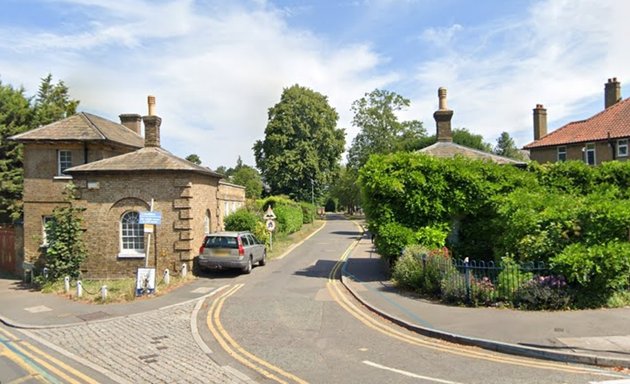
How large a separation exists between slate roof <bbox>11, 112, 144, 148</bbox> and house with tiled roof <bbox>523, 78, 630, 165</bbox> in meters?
31.7

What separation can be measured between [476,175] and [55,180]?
20.0 meters

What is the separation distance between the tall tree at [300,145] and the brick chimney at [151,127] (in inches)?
1312

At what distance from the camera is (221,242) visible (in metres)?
18.6

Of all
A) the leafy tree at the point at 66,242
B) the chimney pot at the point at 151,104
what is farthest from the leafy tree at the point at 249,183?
the leafy tree at the point at 66,242

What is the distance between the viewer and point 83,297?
15.3 m

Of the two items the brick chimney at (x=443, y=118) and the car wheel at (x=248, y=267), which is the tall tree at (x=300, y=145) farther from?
the car wheel at (x=248, y=267)

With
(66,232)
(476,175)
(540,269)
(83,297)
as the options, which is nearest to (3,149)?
(66,232)

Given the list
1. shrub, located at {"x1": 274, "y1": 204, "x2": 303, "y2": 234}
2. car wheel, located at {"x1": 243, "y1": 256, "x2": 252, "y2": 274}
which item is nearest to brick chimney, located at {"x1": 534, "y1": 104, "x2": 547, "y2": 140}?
shrub, located at {"x1": 274, "y1": 204, "x2": 303, "y2": 234}

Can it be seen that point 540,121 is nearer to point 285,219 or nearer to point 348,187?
point 285,219

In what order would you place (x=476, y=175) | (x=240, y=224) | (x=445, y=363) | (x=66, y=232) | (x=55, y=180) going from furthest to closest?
(x=240, y=224), (x=55, y=180), (x=66, y=232), (x=476, y=175), (x=445, y=363)

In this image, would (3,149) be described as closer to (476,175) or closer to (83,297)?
(83,297)

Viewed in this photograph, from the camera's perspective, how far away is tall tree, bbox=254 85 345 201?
54656mm

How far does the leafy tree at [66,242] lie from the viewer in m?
18.1

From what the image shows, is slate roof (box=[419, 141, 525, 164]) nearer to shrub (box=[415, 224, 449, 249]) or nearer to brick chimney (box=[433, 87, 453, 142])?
brick chimney (box=[433, 87, 453, 142])
